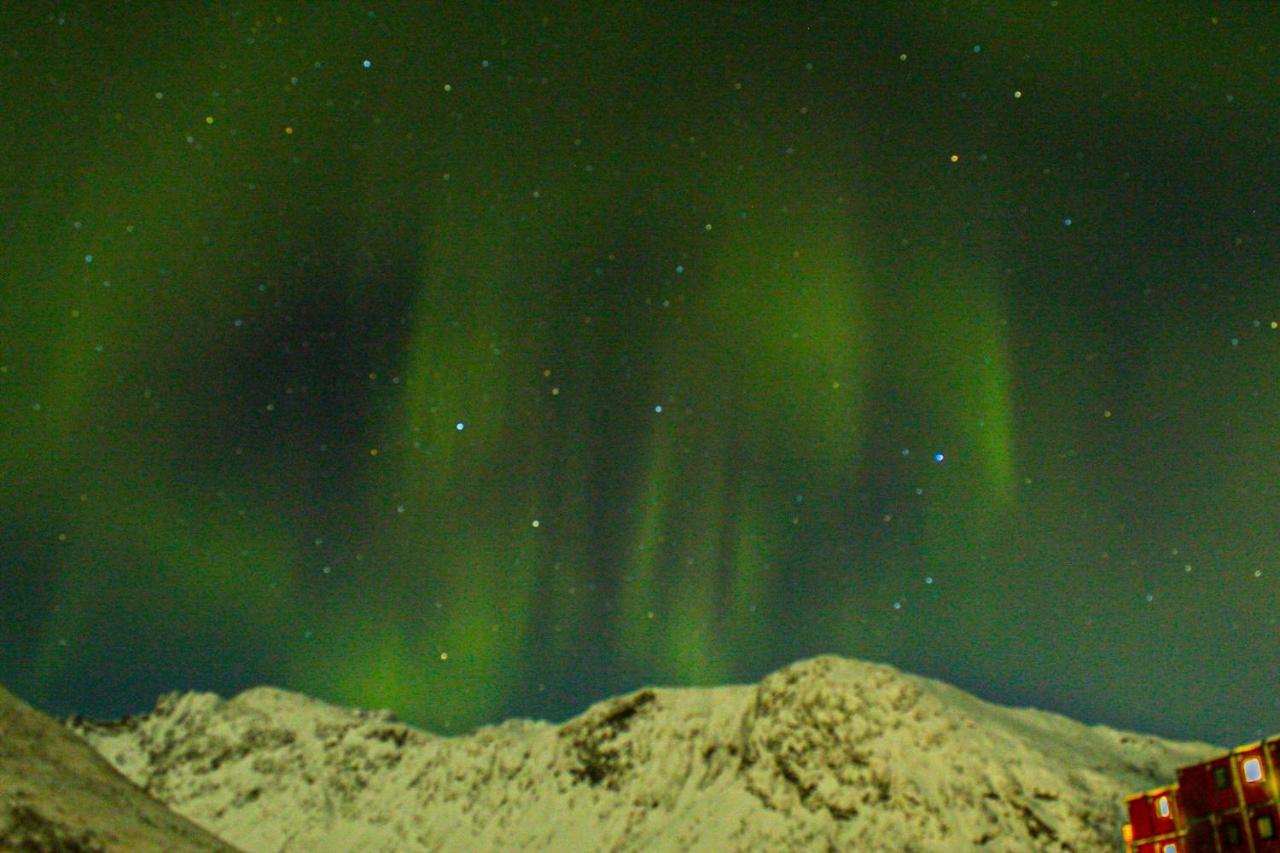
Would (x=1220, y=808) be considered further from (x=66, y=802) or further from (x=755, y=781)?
(x=755, y=781)

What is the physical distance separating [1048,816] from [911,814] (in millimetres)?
16182

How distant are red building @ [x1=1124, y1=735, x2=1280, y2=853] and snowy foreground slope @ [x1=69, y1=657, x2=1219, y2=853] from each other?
51622 mm

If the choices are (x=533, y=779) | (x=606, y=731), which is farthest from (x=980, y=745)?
(x=533, y=779)

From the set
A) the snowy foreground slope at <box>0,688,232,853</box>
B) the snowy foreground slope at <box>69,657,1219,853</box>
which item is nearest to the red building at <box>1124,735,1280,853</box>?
the snowy foreground slope at <box>0,688,232,853</box>

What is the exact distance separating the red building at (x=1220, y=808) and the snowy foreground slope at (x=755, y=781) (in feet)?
169

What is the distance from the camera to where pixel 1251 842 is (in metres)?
43.5

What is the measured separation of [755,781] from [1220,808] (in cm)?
9451

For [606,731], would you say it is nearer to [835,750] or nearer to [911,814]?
[835,750]

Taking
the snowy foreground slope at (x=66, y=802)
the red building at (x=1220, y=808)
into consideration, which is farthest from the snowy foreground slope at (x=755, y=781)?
the snowy foreground slope at (x=66, y=802)

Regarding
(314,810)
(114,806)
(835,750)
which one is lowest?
(314,810)

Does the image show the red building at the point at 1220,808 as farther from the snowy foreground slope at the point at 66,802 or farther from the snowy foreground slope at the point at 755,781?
the snowy foreground slope at the point at 755,781

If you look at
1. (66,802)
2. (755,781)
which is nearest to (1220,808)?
(66,802)

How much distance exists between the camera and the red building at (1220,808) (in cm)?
4328

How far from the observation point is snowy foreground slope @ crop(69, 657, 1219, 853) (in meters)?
109
